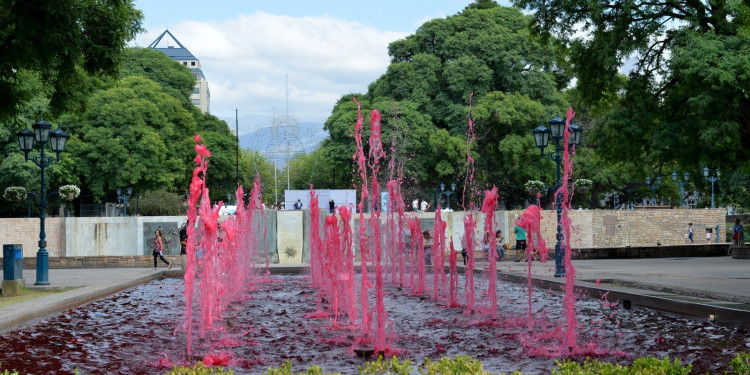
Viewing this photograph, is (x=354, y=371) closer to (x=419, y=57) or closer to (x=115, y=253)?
(x=115, y=253)

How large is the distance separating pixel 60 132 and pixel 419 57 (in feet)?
97.1

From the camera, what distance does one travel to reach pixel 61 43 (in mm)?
12953

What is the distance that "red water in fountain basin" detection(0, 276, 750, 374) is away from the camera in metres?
8.32

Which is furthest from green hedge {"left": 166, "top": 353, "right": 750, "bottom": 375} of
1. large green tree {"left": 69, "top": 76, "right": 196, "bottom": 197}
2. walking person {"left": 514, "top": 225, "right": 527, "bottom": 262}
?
large green tree {"left": 69, "top": 76, "right": 196, "bottom": 197}

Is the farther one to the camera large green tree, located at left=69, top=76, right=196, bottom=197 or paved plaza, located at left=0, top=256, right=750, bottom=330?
large green tree, located at left=69, top=76, right=196, bottom=197

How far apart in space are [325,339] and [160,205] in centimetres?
3801

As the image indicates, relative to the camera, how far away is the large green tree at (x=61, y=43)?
12828mm

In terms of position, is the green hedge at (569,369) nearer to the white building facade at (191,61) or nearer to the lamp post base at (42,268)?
the lamp post base at (42,268)

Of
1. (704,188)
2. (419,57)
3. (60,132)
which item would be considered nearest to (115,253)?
(60,132)

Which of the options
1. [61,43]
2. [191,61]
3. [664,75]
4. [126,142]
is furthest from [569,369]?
[191,61]

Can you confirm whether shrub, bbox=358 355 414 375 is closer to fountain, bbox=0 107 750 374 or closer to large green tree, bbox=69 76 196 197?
fountain, bbox=0 107 750 374

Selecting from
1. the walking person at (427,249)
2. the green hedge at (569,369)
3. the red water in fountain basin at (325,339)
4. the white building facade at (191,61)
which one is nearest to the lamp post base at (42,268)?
the red water in fountain basin at (325,339)

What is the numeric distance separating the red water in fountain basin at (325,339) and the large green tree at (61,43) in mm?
4087

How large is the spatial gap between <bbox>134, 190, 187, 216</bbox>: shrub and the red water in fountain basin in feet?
106
